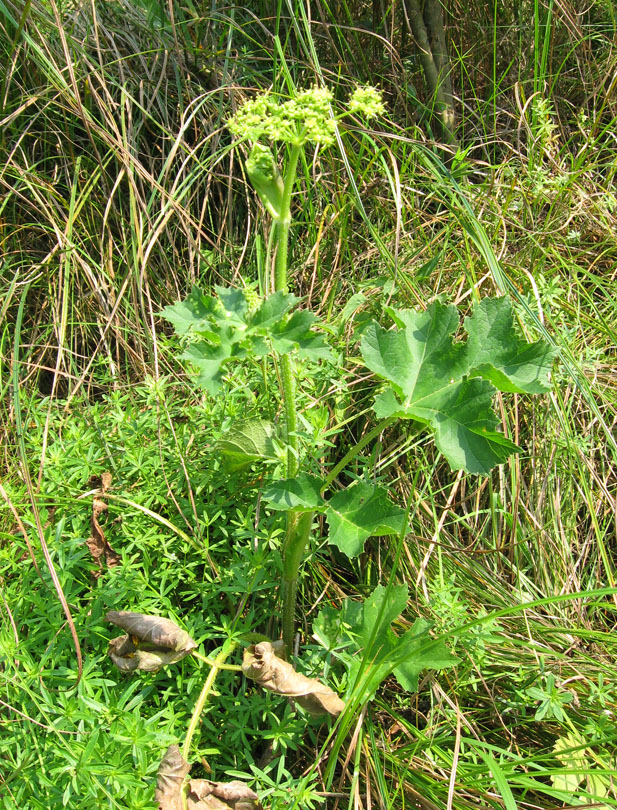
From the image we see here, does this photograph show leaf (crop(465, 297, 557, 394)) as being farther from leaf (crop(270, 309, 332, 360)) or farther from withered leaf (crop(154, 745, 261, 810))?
withered leaf (crop(154, 745, 261, 810))

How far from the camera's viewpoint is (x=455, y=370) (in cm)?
164

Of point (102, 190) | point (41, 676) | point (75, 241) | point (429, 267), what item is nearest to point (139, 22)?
point (102, 190)

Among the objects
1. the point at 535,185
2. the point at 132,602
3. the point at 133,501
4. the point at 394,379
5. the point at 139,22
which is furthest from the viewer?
the point at 139,22

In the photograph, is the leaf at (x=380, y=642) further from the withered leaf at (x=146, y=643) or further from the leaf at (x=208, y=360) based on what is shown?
the leaf at (x=208, y=360)

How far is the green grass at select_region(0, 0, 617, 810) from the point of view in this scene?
5.47 ft

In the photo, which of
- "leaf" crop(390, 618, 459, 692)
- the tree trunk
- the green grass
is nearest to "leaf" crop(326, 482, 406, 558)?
the green grass

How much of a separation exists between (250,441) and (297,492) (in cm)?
26

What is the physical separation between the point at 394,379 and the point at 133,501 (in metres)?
0.85

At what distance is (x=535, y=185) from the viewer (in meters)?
2.62

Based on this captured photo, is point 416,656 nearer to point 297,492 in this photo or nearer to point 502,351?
point 297,492

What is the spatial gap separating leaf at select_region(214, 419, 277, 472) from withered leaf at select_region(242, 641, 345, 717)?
472 mm

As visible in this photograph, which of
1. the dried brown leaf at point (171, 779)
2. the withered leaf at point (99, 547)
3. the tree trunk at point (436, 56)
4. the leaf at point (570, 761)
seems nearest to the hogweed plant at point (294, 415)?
the dried brown leaf at point (171, 779)

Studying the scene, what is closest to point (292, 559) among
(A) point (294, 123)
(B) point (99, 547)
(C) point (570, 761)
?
(B) point (99, 547)

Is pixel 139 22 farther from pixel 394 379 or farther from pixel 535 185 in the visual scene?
pixel 394 379
